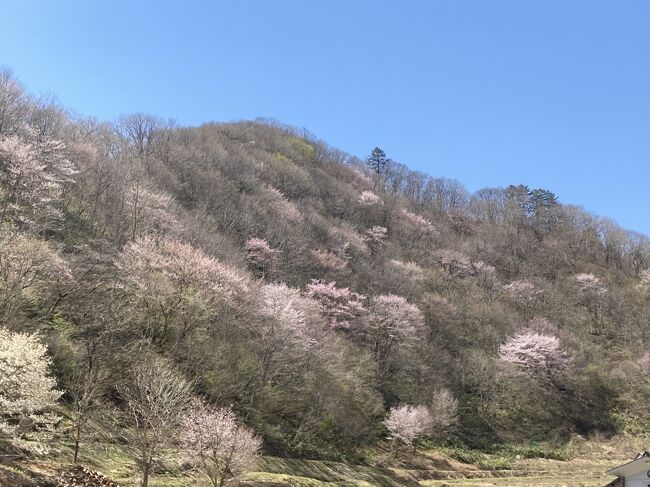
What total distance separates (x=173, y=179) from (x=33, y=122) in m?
15.7

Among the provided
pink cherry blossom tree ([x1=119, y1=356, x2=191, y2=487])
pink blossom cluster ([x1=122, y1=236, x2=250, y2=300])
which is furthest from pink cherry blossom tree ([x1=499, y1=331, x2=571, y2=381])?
pink cherry blossom tree ([x1=119, y1=356, x2=191, y2=487])

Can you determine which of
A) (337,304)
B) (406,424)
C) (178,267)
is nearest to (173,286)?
(178,267)

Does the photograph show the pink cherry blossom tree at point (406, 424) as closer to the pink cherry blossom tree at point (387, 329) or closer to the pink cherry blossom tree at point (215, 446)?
the pink cherry blossom tree at point (387, 329)

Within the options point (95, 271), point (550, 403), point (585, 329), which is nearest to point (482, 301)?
point (585, 329)

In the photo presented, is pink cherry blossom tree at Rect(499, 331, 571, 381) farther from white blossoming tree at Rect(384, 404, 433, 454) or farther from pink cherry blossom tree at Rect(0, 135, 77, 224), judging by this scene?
pink cherry blossom tree at Rect(0, 135, 77, 224)

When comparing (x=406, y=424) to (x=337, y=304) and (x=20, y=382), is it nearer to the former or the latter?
(x=337, y=304)

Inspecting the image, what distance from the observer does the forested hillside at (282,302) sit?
2312 cm

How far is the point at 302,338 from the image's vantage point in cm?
3403

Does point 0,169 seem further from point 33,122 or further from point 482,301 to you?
point 482,301

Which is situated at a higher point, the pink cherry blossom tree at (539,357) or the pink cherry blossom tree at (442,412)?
the pink cherry blossom tree at (539,357)

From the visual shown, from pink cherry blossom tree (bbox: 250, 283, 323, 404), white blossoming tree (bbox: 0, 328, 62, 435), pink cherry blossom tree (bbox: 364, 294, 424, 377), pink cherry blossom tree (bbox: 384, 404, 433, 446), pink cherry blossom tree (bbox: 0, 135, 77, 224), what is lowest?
pink cherry blossom tree (bbox: 384, 404, 433, 446)

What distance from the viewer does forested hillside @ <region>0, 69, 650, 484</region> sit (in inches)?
910

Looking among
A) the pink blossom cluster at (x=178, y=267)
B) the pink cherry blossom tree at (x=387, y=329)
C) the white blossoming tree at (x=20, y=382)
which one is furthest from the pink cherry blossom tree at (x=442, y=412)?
the white blossoming tree at (x=20, y=382)

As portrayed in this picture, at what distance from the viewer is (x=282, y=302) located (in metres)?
34.5
